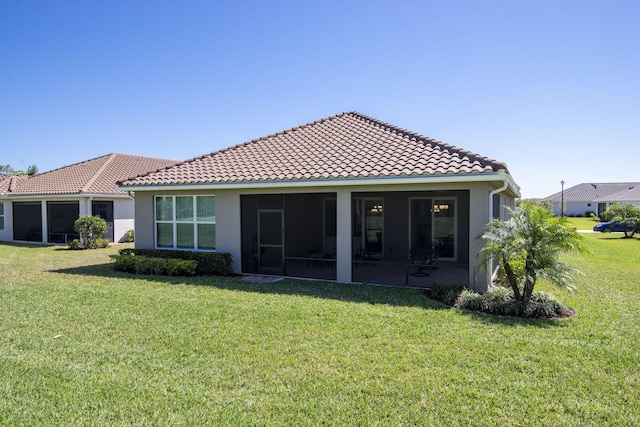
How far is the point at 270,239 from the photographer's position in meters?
13.9

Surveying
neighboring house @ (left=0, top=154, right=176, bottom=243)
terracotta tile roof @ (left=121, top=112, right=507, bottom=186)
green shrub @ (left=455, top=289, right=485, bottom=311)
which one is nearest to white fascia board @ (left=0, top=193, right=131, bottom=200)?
neighboring house @ (left=0, top=154, right=176, bottom=243)

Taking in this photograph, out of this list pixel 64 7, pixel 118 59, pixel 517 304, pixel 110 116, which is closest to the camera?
pixel 517 304

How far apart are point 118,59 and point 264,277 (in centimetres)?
1123

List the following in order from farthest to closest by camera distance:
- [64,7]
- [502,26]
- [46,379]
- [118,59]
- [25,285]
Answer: [118,59], [64,7], [502,26], [25,285], [46,379]

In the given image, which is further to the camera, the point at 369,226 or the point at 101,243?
the point at 101,243

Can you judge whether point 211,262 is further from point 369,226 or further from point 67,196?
point 67,196

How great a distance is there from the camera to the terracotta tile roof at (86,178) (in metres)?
24.2

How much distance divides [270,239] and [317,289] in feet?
13.2

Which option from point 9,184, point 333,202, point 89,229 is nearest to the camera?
point 333,202

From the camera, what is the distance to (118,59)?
16172 millimetres

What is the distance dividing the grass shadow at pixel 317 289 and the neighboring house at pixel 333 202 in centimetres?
86

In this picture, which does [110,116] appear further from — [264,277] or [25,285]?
[264,277]

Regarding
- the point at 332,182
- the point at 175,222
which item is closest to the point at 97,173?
the point at 175,222

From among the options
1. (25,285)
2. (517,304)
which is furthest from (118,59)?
(517,304)
